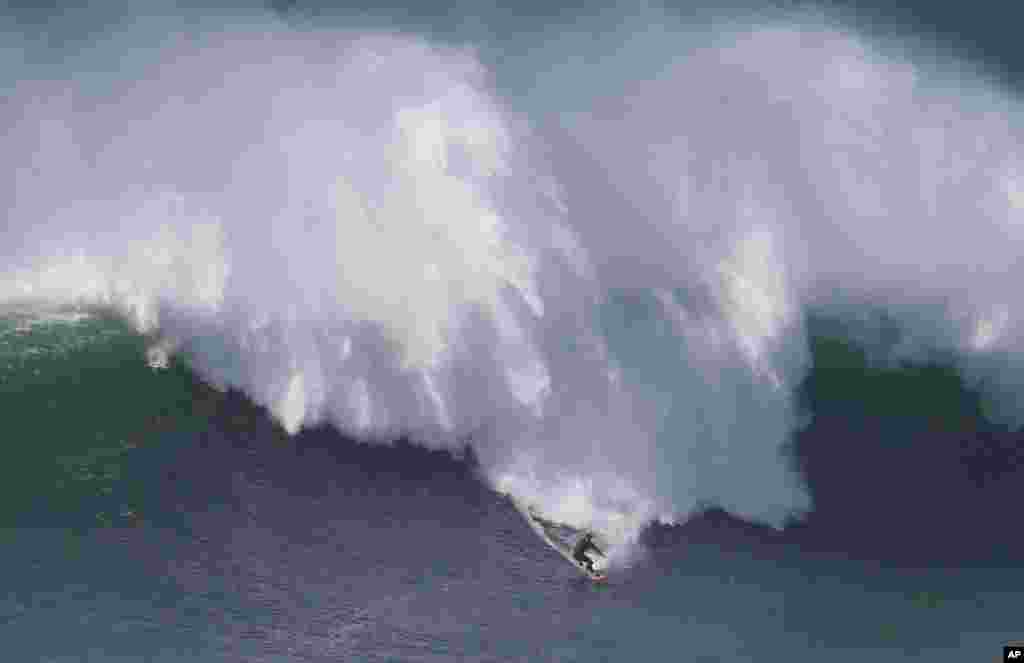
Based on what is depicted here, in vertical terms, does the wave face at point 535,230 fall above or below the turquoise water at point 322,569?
above

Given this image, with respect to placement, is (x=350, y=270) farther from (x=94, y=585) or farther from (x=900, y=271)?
(x=900, y=271)

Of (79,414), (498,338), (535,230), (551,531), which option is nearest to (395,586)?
(551,531)

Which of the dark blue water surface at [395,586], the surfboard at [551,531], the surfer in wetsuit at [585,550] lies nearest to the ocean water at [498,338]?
the dark blue water surface at [395,586]

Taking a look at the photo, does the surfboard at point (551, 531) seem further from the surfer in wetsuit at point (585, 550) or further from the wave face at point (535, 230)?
the wave face at point (535, 230)

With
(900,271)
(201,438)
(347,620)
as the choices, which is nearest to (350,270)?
(201,438)

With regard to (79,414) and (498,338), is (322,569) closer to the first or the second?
(79,414)

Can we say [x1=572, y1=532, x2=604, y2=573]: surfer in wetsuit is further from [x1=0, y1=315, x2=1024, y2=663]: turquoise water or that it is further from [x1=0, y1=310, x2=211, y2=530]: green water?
[x1=0, y1=310, x2=211, y2=530]: green water

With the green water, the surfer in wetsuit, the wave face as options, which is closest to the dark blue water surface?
the surfer in wetsuit
